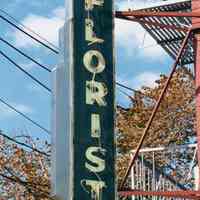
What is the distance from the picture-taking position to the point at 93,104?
14656 mm

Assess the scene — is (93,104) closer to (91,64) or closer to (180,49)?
(91,64)

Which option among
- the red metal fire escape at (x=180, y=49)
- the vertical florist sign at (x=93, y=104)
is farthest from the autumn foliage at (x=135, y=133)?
the vertical florist sign at (x=93, y=104)

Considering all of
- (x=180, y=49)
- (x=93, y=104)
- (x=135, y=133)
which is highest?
(x=135, y=133)

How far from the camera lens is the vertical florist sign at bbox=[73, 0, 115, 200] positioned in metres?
14.3

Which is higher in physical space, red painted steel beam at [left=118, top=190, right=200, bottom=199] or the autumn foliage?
the autumn foliage

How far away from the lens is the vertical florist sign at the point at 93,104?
1426 cm

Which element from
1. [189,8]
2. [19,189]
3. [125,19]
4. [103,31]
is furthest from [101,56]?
[19,189]

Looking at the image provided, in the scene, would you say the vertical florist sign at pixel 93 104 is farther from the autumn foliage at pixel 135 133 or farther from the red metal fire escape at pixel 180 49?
the autumn foliage at pixel 135 133

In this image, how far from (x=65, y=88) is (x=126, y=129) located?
24.3 meters

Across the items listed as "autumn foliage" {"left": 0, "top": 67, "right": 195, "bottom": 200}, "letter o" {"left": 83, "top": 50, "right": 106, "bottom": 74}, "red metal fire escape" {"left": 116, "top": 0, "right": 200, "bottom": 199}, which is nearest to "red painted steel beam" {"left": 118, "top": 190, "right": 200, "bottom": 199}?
"red metal fire escape" {"left": 116, "top": 0, "right": 200, "bottom": 199}

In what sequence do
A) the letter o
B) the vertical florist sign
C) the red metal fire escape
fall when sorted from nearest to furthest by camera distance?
the vertical florist sign → the letter o → the red metal fire escape

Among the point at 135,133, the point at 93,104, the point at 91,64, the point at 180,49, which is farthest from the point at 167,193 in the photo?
the point at 135,133

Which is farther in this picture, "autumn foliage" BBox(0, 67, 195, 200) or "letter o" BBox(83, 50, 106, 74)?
"autumn foliage" BBox(0, 67, 195, 200)

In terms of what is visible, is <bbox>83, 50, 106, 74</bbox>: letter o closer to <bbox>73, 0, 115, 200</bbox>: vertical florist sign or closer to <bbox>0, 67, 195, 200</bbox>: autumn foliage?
<bbox>73, 0, 115, 200</bbox>: vertical florist sign
